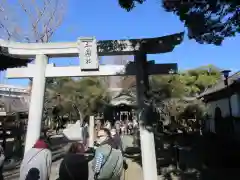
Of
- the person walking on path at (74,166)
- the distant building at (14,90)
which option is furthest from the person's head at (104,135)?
the distant building at (14,90)

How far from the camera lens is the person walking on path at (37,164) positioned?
4676 mm

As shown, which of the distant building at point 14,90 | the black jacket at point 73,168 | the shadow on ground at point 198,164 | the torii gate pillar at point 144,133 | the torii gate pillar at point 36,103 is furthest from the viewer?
the distant building at point 14,90

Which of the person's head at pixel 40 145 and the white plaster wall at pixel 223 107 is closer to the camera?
the person's head at pixel 40 145

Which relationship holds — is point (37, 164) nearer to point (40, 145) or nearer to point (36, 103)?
point (40, 145)

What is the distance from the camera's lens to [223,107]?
65.6 ft

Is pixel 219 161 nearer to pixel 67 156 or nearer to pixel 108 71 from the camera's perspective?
pixel 108 71

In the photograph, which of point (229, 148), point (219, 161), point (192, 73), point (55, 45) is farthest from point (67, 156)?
point (192, 73)

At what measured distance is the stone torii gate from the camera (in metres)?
8.59

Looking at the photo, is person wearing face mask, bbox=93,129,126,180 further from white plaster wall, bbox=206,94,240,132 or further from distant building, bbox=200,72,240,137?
white plaster wall, bbox=206,94,240,132

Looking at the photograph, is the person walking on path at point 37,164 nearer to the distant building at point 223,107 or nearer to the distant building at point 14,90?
the distant building at point 223,107

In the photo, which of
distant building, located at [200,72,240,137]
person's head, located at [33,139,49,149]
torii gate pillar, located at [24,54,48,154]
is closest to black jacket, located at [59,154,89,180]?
person's head, located at [33,139,49,149]

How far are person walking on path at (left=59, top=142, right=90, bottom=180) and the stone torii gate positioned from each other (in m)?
3.50

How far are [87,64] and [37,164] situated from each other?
4.47 m

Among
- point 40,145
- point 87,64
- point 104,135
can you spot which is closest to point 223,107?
point 87,64
